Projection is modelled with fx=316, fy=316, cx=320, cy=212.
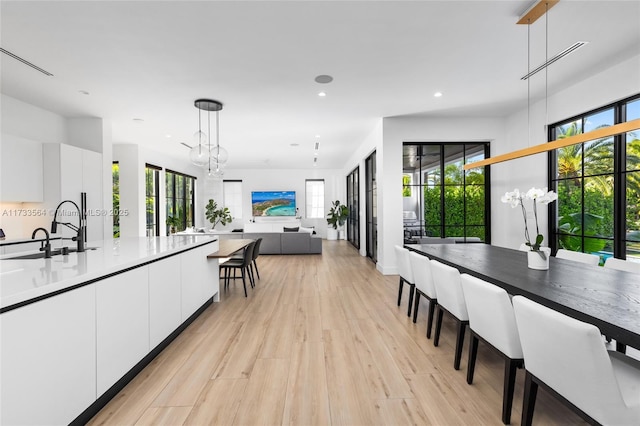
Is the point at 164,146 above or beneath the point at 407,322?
above

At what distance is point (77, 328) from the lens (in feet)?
5.42

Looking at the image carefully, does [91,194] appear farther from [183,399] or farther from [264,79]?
[183,399]

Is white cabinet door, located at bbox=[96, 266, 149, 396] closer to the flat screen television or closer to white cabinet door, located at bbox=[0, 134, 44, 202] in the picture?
white cabinet door, located at bbox=[0, 134, 44, 202]

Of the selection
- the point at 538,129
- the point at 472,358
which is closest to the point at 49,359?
the point at 472,358

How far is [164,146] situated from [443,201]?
6701 millimetres

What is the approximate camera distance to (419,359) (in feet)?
8.25

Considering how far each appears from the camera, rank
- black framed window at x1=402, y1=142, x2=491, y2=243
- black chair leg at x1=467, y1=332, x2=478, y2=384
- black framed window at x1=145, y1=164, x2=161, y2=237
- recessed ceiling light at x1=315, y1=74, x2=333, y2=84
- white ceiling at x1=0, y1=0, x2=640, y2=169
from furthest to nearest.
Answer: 1. black framed window at x1=145, y1=164, x2=161, y2=237
2. black framed window at x1=402, y1=142, x2=491, y2=243
3. recessed ceiling light at x1=315, y1=74, x2=333, y2=84
4. white ceiling at x1=0, y1=0, x2=640, y2=169
5. black chair leg at x1=467, y1=332, x2=478, y2=384

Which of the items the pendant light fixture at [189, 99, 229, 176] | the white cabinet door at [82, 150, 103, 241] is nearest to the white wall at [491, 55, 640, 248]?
the pendant light fixture at [189, 99, 229, 176]

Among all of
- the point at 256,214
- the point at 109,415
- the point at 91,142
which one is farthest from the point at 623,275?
the point at 256,214

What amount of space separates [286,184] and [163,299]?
10.1 meters

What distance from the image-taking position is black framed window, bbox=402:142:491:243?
5926mm

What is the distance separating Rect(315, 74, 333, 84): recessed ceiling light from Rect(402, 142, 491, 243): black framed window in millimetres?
2485

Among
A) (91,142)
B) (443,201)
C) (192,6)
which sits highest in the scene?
(192,6)

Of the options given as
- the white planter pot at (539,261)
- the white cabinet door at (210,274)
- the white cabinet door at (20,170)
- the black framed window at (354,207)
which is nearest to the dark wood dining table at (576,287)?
the white planter pot at (539,261)
